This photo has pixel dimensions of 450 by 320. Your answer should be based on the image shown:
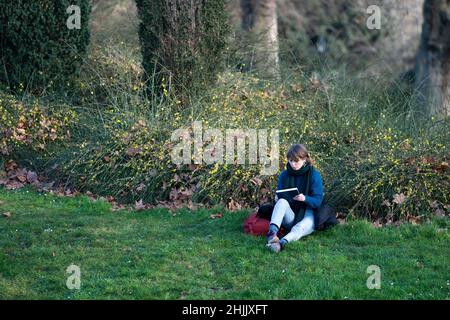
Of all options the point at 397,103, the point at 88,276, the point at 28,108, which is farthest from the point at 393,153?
the point at 28,108

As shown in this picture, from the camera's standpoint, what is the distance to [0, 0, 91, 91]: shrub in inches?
469

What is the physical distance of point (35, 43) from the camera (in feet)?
39.5

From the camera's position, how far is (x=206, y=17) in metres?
11.4

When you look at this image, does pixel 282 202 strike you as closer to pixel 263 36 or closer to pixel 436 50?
pixel 263 36

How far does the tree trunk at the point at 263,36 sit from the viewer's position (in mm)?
12961

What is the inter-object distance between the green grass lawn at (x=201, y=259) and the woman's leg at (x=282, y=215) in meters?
0.24

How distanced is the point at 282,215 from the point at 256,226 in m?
0.38

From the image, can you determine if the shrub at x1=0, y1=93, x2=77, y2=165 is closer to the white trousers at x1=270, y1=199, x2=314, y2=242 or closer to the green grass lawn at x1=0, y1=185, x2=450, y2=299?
the green grass lawn at x1=0, y1=185, x2=450, y2=299

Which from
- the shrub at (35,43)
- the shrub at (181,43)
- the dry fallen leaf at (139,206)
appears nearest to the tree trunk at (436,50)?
the shrub at (181,43)

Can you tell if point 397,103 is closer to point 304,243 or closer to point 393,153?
point 393,153

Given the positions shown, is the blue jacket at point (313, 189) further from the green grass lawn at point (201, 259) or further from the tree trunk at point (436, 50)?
the tree trunk at point (436, 50)

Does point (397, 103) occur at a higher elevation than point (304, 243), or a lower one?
higher
